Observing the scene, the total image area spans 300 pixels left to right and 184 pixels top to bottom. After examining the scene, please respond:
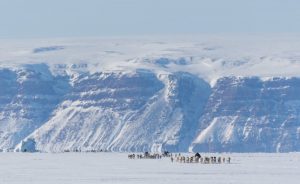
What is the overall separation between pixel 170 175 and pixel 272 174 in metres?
12.2

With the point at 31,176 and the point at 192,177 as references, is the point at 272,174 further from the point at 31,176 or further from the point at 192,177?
the point at 31,176

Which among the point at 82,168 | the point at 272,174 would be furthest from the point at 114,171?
the point at 272,174

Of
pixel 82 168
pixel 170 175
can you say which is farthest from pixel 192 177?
pixel 82 168

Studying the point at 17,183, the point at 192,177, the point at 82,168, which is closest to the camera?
the point at 17,183

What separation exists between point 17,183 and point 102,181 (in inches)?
378

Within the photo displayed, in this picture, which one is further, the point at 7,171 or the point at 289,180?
the point at 7,171

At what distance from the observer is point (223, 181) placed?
145500mm

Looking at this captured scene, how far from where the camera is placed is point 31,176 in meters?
156

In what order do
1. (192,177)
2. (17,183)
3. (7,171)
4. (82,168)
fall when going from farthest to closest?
1. (82,168)
2. (7,171)
3. (192,177)
4. (17,183)

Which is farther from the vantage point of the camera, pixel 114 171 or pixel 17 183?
pixel 114 171

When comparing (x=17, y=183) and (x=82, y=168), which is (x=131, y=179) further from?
(x=82, y=168)

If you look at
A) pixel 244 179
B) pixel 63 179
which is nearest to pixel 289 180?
pixel 244 179

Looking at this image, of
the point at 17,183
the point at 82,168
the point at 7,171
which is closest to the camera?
the point at 17,183

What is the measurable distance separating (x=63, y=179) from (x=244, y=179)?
19.9 metres
